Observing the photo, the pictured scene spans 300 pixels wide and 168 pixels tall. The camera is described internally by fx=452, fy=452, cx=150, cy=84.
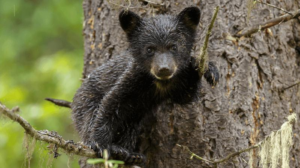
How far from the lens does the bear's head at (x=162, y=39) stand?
191 inches

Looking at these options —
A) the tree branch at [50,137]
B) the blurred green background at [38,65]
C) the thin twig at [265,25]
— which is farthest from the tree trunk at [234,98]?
the blurred green background at [38,65]

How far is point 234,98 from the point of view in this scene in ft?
16.5

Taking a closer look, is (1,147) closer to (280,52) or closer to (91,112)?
(91,112)

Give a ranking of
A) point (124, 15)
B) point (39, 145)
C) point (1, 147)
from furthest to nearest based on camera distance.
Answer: point (1, 147) < point (124, 15) < point (39, 145)

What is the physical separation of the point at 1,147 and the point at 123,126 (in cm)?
366

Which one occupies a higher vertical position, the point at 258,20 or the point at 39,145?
the point at 258,20

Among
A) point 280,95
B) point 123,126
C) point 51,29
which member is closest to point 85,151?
point 123,126

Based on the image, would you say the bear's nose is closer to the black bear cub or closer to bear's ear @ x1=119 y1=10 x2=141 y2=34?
the black bear cub

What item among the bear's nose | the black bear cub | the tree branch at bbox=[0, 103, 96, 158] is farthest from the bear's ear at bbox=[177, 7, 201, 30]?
the tree branch at bbox=[0, 103, 96, 158]

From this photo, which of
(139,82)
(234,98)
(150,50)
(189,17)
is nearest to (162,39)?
(150,50)

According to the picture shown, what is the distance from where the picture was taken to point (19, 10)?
11.6m

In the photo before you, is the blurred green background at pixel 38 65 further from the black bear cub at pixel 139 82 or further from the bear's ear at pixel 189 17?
the bear's ear at pixel 189 17

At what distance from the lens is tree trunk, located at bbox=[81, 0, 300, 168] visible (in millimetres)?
4980

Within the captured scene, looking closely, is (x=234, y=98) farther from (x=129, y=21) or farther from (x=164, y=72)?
(x=129, y=21)
